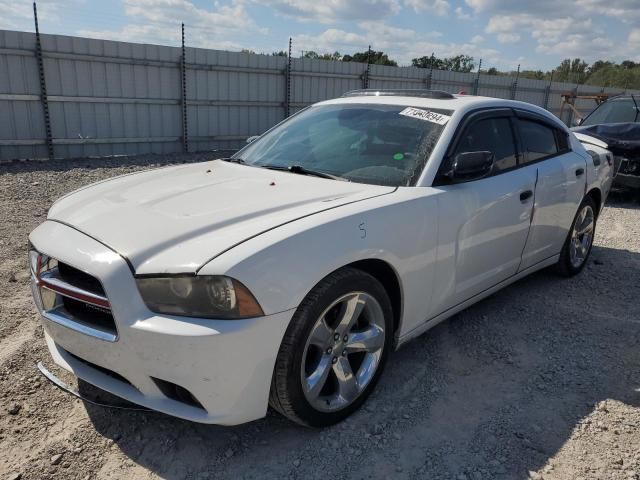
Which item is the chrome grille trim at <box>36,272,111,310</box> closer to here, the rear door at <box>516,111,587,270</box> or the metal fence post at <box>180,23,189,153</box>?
the rear door at <box>516,111,587,270</box>

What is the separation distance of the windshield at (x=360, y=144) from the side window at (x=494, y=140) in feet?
0.68

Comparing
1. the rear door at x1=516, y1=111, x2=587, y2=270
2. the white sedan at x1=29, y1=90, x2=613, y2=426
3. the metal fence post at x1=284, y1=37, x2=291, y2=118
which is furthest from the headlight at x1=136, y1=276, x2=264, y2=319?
the metal fence post at x1=284, y1=37, x2=291, y2=118

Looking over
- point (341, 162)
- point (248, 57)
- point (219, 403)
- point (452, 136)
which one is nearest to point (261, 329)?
point (219, 403)

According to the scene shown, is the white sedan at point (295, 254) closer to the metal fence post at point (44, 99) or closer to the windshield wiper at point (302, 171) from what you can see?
the windshield wiper at point (302, 171)

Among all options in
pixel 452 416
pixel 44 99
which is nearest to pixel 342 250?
pixel 452 416

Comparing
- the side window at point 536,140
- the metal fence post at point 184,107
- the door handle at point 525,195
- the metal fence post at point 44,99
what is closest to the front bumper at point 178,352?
the door handle at point 525,195

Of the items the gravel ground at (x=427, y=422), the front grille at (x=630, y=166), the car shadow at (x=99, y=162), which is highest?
the front grille at (x=630, y=166)

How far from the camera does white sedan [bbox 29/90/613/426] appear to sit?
85.0 inches

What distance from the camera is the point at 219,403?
221cm

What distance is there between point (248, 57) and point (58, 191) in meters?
6.92

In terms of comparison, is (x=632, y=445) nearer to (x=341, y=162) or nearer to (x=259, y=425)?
(x=259, y=425)

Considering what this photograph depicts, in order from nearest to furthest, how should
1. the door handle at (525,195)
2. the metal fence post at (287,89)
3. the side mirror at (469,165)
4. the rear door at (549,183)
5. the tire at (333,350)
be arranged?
the tire at (333,350) → the side mirror at (469,165) → the door handle at (525,195) → the rear door at (549,183) → the metal fence post at (287,89)

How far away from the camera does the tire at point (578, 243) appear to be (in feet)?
15.9

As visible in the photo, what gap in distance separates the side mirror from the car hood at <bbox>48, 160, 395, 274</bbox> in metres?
0.45
